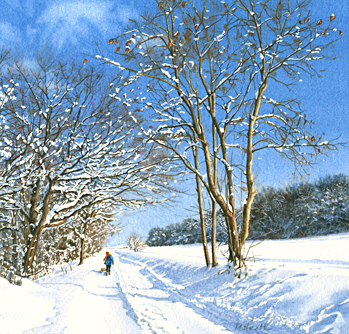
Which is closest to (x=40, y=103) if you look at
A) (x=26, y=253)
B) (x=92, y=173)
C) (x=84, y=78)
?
(x=84, y=78)

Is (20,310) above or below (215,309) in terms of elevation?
above

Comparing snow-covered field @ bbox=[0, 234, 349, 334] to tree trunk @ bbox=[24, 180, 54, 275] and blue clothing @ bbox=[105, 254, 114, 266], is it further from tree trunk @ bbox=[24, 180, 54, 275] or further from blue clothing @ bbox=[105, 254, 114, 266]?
blue clothing @ bbox=[105, 254, 114, 266]

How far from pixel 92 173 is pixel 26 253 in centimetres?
366

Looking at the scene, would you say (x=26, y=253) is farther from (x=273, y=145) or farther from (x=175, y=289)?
(x=273, y=145)

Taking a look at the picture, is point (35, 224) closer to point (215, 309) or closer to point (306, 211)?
point (215, 309)

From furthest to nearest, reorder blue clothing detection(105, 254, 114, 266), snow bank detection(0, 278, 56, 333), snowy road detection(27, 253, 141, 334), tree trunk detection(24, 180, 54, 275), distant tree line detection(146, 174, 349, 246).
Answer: distant tree line detection(146, 174, 349, 246) → blue clothing detection(105, 254, 114, 266) → tree trunk detection(24, 180, 54, 275) → snowy road detection(27, 253, 141, 334) → snow bank detection(0, 278, 56, 333)

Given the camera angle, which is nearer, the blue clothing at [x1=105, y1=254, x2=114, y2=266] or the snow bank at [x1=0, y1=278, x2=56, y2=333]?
the snow bank at [x1=0, y1=278, x2=56, y2=333]

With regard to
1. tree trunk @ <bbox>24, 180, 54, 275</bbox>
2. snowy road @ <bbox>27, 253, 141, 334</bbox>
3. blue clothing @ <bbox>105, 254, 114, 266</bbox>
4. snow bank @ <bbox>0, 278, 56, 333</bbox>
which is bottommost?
blue clothing @ <bbox>105, 254, 114, 266</bbox>

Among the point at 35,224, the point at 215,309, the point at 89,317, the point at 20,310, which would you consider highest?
the point at 35,224

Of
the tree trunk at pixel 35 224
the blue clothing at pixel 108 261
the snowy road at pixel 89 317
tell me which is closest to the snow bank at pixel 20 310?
the snowy road at pixel 89 317
